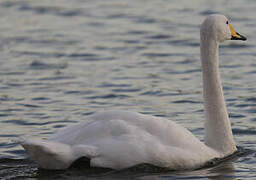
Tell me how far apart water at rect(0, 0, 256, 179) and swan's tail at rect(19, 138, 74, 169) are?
0.56 feet

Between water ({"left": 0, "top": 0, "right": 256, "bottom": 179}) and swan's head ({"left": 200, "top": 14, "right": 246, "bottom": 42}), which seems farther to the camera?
water ({"left": 0, "top": 0, "right": 256, "bottom": 179})

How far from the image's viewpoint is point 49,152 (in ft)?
28.9

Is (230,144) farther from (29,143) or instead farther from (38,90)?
(38,90)

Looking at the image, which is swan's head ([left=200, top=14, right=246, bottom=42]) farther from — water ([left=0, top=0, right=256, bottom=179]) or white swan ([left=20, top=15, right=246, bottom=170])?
water ([left=0, top=0, right=256, bottom=179])

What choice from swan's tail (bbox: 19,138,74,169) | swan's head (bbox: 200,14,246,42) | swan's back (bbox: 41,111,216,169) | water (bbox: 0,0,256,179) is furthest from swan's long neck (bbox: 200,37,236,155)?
swan's tail (bbox: 19,138,74,169)

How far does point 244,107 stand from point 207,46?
9.38ft

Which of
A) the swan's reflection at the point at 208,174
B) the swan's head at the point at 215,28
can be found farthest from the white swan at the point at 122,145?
the swan's head at the point at 215,28

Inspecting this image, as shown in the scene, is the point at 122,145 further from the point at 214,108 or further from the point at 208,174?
the point at 214,108

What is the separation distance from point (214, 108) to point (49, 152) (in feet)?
7.87

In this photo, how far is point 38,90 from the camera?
45.4ft

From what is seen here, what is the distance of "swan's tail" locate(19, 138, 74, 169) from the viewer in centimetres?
875

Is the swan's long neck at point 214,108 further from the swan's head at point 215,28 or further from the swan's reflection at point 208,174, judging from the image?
the swan's reflection at point 208,174

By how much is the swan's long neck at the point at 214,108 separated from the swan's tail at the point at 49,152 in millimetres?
1998

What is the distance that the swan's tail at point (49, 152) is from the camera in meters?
8.75
